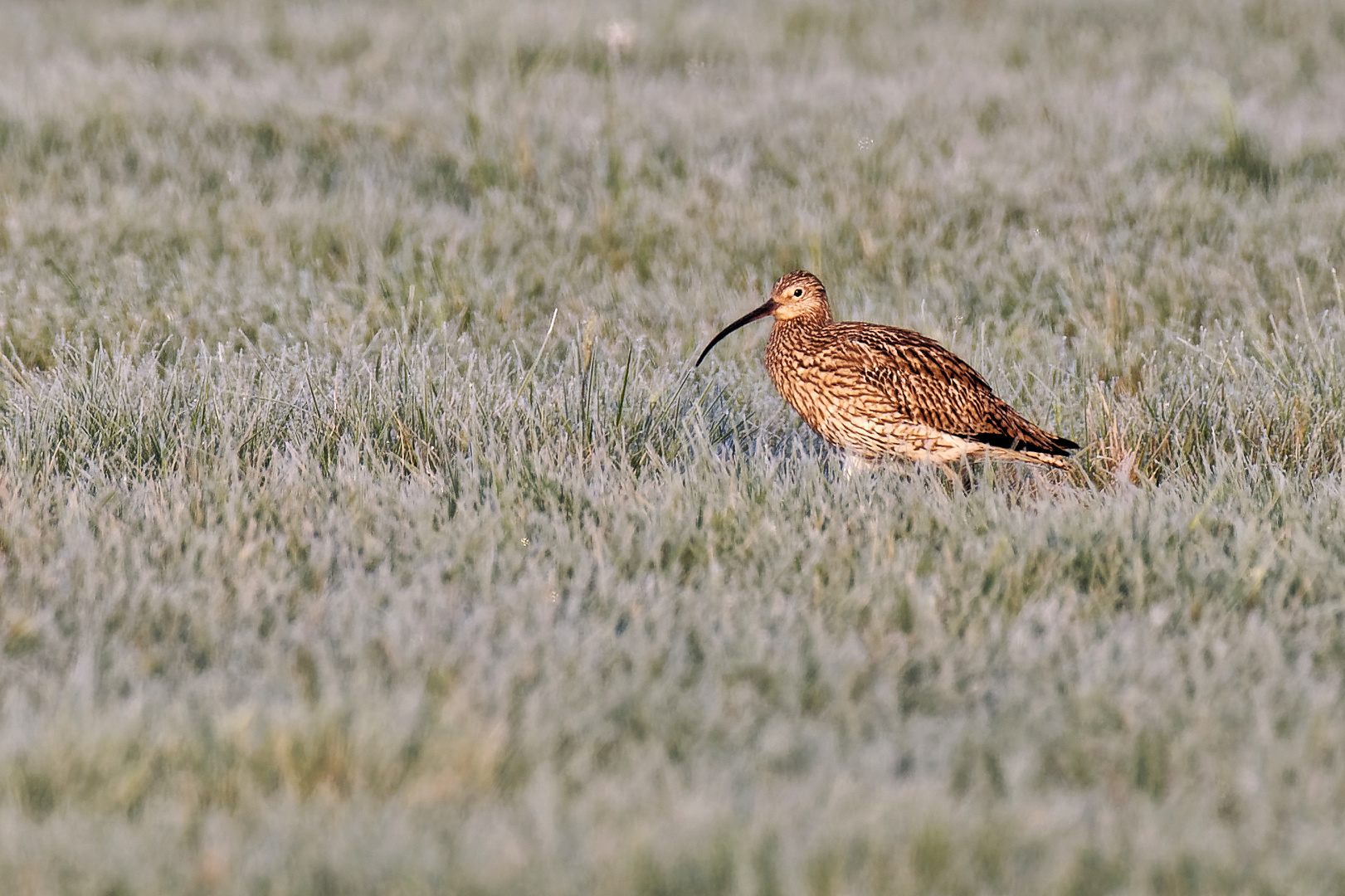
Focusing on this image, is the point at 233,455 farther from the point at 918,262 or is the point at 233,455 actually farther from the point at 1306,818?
the point at 918,262

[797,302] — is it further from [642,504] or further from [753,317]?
[642,504]

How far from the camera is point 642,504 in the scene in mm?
3742

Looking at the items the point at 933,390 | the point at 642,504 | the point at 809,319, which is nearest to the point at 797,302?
the point at 809,319

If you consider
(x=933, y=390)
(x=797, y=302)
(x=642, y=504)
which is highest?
(x=797, y=302)

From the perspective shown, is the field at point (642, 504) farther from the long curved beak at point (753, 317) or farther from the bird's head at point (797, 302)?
the bird's head at point (797, 302)

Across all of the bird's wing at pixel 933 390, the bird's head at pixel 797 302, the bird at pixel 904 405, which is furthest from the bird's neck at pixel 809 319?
the bird's wing at pixel 933 390

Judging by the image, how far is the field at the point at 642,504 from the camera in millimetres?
2293

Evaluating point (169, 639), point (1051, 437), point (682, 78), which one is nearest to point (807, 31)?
point (682, 78)

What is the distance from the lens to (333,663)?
2.85 m

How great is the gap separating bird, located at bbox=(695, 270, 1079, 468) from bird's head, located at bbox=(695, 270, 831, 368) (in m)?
0.30

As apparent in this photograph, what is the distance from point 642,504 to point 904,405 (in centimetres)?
112

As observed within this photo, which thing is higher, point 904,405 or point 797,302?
point 797,302

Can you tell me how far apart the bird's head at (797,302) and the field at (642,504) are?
0.32 meters

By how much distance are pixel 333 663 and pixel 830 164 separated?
551 cm
